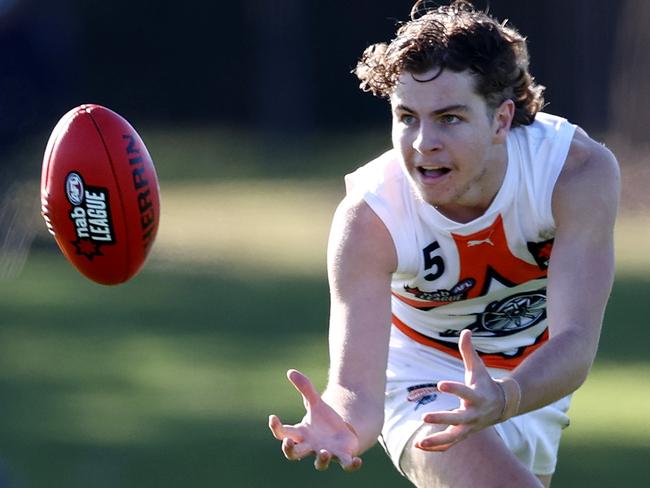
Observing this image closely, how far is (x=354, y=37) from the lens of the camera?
62.8ft

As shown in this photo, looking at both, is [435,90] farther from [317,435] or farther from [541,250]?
[317,435]

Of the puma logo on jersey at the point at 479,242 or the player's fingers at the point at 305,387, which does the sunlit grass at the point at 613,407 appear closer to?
the puma logo on jersey at the point at 479,242

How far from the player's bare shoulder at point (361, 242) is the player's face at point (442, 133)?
0.61ft

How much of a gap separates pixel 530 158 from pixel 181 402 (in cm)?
395

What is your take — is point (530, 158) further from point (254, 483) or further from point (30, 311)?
point (30, 311)

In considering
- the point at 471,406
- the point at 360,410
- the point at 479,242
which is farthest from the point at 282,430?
the point at 479,242

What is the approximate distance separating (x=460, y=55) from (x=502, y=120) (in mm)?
255

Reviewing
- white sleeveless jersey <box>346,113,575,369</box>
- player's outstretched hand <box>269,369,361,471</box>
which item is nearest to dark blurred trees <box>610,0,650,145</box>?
white sleeveless jersey <box>346,113,575,369</box>

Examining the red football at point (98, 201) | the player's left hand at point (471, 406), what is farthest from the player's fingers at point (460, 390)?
the red football at point (98, 201)

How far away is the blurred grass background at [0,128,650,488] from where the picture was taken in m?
6.54

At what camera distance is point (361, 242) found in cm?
403

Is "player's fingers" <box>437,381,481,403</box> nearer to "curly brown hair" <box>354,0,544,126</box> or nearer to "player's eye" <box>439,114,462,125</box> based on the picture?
"player's eye" <box>439,114,462,125</box>

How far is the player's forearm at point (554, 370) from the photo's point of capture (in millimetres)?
3557

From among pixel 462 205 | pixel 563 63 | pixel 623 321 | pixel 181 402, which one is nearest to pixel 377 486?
pixel 181 402
